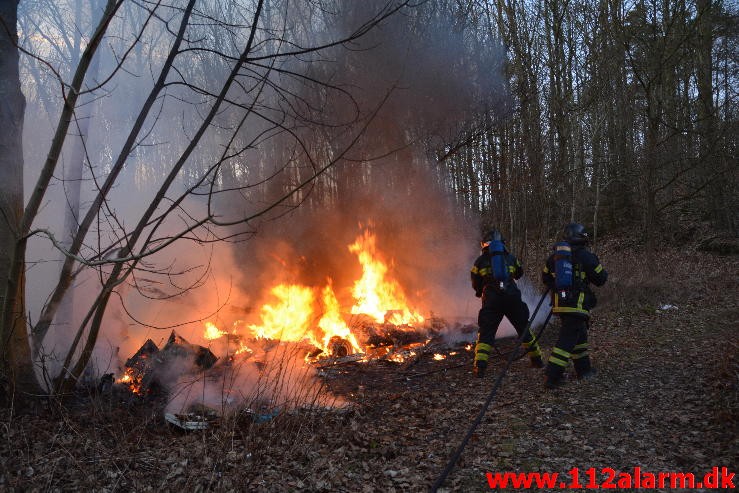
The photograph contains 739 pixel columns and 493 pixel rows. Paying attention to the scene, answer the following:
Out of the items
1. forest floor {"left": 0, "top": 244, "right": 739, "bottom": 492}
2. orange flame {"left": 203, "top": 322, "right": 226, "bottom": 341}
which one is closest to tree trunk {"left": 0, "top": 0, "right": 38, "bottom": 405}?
forest floor {"left": 0, "top": 244, "right": 739, "bottom": 492}

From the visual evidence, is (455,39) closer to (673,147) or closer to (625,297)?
(625,297)

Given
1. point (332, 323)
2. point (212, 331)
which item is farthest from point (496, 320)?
point (212, 331)

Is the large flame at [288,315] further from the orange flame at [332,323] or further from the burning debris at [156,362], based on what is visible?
the burning debris at [156,362]

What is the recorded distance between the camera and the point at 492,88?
9.61 meters

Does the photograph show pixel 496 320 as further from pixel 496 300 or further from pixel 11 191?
pixel 11 191

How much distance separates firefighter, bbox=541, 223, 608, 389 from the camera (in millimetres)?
4914

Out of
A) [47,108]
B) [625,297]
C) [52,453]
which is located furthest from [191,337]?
[625,297]

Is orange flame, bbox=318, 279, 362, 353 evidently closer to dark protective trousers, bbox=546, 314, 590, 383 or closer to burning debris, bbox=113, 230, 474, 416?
burning debris, bbox=113, 230, 474, 416

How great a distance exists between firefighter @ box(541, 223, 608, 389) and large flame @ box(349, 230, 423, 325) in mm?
4151

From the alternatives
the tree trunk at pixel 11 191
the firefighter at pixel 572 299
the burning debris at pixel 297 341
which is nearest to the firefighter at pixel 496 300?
the firefighter at pixel 572 299

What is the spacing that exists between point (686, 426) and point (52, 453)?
15.4 ft

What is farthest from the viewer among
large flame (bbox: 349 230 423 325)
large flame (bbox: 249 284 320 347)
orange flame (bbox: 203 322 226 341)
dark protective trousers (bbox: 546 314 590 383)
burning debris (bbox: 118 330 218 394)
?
large flame (bbox: 349 230 423 325)

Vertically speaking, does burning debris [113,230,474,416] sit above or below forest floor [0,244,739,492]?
above

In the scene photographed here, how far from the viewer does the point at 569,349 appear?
4.90 metres
